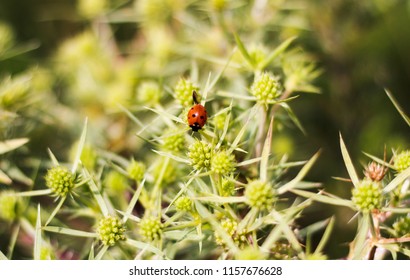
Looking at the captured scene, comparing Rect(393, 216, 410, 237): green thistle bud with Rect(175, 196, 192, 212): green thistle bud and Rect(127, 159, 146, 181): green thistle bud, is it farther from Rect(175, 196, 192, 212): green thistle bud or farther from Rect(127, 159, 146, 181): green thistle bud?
Rect(127, 159, 146, 181): green thistle bud

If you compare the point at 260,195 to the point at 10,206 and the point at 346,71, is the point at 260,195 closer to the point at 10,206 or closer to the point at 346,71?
the point at 10,206

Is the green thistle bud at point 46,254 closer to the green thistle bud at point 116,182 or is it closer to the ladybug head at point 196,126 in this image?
the green thistle bud at point 116,182

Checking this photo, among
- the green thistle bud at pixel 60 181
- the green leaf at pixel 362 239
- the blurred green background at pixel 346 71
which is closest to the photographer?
the green leaf at pixel 362 239

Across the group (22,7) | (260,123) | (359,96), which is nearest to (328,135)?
(359,96)

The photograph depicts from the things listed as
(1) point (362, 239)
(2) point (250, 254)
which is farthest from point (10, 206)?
(1) point (362, 239)

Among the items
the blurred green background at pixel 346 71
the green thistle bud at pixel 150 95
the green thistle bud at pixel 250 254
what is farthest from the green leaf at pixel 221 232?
the blurred green background at pixel 346 71
